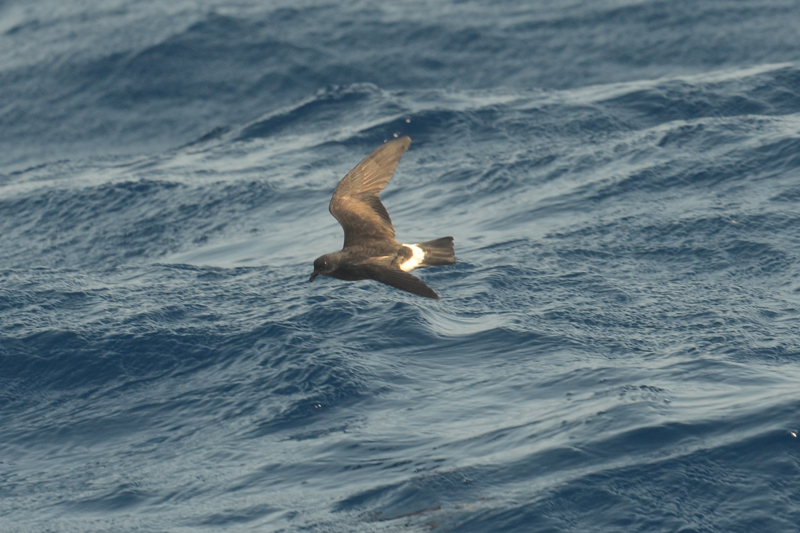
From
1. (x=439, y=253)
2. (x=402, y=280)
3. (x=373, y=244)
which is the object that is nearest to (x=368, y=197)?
(x=373, y=244)

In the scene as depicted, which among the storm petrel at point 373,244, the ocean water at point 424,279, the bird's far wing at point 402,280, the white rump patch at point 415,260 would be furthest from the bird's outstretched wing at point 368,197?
the ocean water at point 424,279

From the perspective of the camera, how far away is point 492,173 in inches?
650

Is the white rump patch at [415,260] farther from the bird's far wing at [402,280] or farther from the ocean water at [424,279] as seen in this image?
the ocean water at [424,279]

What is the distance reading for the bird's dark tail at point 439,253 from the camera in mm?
9172

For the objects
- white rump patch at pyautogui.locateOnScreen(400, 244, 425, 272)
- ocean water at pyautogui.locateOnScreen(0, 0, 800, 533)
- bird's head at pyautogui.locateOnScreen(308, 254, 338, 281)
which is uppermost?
bird's head at pyautogui.locateOnScreen(308, 254, 338, 281)

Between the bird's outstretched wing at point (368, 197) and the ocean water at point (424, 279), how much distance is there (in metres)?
2.04

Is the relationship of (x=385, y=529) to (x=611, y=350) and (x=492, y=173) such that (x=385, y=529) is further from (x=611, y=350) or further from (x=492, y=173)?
(x=492, y=173)

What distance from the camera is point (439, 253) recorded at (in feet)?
30.1

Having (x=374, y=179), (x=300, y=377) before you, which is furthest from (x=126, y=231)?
(x=374, y=179)

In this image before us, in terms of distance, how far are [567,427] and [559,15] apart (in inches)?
646

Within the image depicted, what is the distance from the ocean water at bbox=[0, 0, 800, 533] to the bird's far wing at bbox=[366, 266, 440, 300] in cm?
202

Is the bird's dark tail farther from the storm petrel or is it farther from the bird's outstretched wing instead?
the bird's outstretched wing

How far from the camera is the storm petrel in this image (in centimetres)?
881

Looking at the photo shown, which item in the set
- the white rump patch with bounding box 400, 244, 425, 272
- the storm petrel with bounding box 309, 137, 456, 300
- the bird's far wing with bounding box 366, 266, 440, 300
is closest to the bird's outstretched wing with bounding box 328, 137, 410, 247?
the storm petrel with bounding box 309, 137, 456, 300
